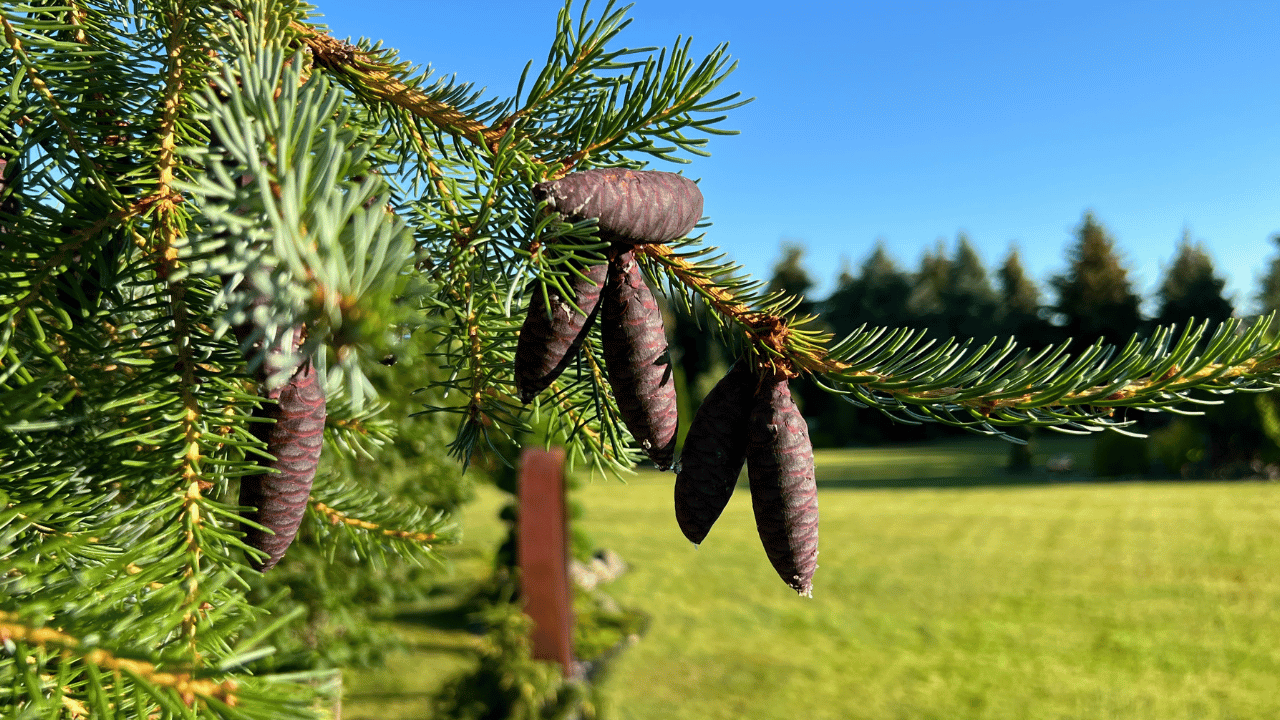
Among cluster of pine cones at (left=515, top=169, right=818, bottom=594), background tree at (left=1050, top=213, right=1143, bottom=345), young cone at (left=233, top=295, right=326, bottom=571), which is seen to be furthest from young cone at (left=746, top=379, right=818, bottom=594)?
background tree at (left=1050, top=213, right=1143, bottom=345)

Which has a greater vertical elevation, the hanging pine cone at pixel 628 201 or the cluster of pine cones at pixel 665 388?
the hanging pine cone at pixel 628 201

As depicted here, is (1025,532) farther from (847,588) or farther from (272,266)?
(272,266)

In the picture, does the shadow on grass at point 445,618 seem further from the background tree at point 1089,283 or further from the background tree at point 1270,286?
the background tree at point 1270,286

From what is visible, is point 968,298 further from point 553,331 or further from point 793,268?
point 553,331

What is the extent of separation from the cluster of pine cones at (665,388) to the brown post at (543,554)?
570cm

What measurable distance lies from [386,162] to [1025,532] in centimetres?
1523

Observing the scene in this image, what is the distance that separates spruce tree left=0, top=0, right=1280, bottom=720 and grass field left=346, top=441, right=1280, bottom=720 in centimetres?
650

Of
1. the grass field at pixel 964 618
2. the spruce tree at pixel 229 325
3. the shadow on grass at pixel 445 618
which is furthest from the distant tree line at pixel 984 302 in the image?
the spruce tree at pixel 229 325

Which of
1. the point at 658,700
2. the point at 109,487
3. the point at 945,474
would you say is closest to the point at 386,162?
the point at 109,487

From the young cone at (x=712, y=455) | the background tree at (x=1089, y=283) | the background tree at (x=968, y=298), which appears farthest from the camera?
the background tree at (x=968, y=298)

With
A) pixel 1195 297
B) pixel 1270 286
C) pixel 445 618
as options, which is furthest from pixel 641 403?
pixel 1270 286

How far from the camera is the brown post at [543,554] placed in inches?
258

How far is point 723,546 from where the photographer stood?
14.5 meters

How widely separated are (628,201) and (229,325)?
418 mm
